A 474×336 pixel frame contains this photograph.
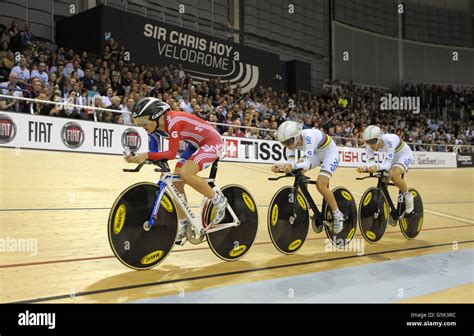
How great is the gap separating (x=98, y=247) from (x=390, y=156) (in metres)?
3.14

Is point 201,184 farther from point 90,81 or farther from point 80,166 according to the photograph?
point 90,81

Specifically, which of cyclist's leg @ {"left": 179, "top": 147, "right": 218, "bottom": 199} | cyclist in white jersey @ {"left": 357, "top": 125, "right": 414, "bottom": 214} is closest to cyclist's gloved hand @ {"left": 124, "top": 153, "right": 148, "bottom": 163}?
cyclist's leg @ {"left": 179, "top": 147, "right": 218, "bottom": 199}

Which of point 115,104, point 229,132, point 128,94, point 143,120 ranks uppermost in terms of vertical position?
point 128,94

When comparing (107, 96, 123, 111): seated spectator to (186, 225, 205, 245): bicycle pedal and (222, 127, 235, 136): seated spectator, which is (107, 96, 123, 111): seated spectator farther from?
(186, 225, 205, 245): bicycle pedal

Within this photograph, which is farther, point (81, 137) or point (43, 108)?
point (81, 137)

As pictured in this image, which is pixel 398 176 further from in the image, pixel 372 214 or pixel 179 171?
pixel 179 171

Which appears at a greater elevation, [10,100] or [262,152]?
[10,100]

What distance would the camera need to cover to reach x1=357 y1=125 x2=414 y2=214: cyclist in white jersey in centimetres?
502

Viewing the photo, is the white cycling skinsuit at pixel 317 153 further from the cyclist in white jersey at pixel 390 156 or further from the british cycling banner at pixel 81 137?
the british cycling banner at pixel 81 137

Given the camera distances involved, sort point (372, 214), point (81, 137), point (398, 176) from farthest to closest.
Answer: point (81, 137) < point (398, 176) < point (372, 214)

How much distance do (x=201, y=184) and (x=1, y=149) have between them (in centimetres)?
536

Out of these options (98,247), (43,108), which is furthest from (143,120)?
(43,108)

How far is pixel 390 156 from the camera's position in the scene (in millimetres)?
5055
